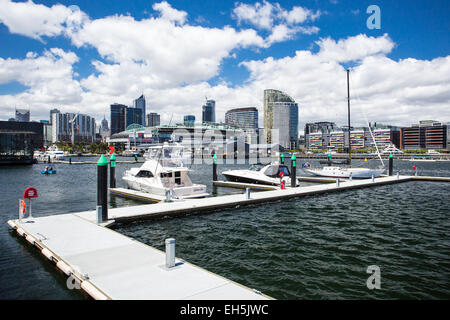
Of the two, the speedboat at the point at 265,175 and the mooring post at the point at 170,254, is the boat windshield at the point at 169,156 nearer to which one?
the speedboat at the point at 265,175

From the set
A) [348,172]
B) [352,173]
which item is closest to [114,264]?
[352,173]

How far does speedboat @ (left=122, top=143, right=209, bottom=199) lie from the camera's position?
23.3 meters

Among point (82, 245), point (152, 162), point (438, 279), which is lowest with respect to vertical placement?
point (438, 279)

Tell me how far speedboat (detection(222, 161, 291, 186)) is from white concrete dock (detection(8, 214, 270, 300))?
21.9 metres

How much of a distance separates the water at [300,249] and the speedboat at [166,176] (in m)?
4.71

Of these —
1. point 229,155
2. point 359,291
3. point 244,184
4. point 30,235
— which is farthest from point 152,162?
point 229,155

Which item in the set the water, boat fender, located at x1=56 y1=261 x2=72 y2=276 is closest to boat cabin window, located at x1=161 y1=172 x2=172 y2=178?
the water

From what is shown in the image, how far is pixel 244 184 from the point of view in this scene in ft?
109

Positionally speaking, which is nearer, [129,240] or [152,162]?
[129,240]

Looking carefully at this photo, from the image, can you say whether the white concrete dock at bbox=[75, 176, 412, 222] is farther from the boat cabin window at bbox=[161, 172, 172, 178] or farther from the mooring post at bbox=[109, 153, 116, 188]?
the mooring post at bbox=[109, 153, 116, 188]

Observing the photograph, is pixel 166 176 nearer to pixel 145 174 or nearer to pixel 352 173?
pixel 145 174

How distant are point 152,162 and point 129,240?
1543cm
